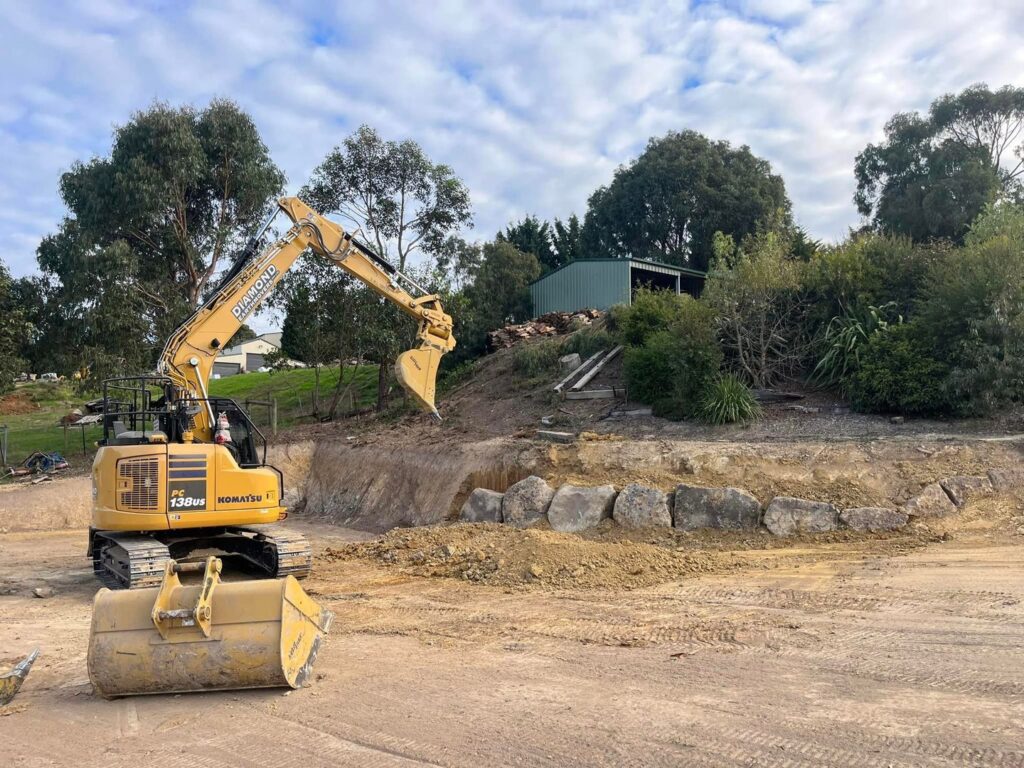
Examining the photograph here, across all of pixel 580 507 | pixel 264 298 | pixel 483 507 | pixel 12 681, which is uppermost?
pixel 264 298

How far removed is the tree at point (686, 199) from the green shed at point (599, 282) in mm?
9593

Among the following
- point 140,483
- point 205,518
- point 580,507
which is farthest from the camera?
point 580,507

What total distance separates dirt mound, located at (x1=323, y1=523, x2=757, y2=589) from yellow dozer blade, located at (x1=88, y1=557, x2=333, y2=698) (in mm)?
4013

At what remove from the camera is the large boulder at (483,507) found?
12781mm

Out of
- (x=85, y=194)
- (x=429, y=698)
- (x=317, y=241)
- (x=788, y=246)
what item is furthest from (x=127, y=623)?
(x=85, y=194)

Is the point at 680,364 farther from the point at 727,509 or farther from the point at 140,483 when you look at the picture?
the point at 140,483

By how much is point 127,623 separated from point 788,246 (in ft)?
53.0

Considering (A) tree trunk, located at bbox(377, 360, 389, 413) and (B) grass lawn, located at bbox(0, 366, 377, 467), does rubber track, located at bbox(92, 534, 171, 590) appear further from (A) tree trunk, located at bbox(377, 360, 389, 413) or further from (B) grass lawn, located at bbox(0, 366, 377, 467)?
(A) tree trunk, located at bbox(377, 360, 389, 413)

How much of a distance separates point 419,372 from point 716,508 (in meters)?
5.08

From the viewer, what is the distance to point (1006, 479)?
1120 centimetres

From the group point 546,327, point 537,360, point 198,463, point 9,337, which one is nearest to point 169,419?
point 198,463

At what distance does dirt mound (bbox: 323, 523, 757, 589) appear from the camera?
9375mm

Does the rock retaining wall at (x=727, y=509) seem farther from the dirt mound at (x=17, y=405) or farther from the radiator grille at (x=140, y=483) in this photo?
the dirt mound at (x=17, y=405)

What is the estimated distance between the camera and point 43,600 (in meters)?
10.0
